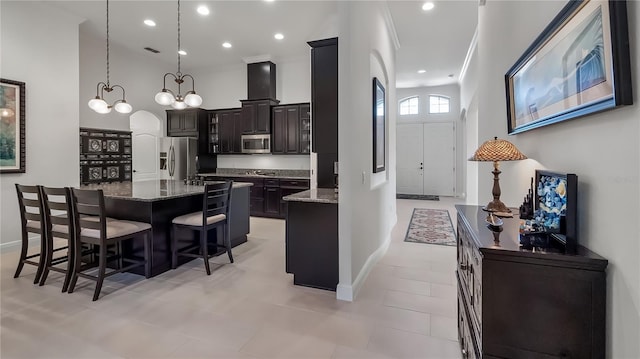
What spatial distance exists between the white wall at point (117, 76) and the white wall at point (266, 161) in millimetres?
1754

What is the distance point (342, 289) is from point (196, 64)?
6.75m

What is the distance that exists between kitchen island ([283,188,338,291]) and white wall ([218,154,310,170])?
3.90m

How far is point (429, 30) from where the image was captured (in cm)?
537

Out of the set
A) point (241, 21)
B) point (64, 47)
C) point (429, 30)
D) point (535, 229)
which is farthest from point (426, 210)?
point (64, 47)

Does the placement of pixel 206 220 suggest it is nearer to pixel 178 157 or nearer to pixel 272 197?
pixel 272 197

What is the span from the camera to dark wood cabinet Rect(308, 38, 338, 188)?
338 centimetres

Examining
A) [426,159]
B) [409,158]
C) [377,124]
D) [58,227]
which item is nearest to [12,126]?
[58,227]

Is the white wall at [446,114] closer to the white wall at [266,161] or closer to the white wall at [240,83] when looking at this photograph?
the white wall at [240,83]

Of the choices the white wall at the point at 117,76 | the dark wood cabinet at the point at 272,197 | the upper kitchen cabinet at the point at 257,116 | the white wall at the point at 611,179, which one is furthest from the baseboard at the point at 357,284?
the white wall at the point at 117,76

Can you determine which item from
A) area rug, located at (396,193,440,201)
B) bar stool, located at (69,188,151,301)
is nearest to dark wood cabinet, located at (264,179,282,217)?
bar stool, located at (69,188,151,301)

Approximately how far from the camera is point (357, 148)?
305 centimetres

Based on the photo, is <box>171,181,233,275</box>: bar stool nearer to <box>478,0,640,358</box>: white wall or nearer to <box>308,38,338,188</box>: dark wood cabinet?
<box>308,38,338,188</box>: dark wood cabinet

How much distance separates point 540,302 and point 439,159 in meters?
9.53

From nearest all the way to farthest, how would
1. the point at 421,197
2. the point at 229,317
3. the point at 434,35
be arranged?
1. the point at 229,317
2. the point at 434,35
3. the point at 421,197
